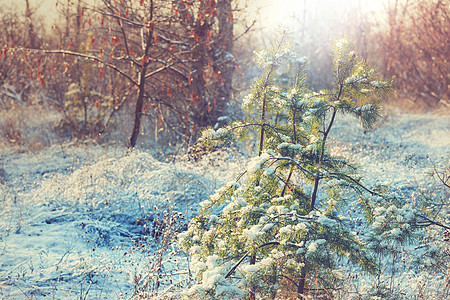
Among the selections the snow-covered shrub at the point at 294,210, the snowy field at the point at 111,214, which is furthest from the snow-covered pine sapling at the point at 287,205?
the snowy field at the point at 111,214

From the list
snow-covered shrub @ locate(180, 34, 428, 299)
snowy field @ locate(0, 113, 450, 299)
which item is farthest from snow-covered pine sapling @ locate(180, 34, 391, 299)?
snowy field @ locate(0, 113, 450, 299)

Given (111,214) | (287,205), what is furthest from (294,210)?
(111,214)

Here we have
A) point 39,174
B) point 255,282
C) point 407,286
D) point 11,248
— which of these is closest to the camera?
point 255,282

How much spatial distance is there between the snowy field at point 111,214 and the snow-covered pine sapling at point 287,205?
0.57 meters

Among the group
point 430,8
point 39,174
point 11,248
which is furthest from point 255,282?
point 430,8

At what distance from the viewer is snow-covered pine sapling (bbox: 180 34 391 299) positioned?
230 cm

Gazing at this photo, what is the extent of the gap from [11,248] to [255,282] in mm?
3377

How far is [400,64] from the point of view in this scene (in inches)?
543

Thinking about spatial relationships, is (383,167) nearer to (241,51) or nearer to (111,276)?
(111,276)

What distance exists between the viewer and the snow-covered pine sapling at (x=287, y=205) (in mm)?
2303

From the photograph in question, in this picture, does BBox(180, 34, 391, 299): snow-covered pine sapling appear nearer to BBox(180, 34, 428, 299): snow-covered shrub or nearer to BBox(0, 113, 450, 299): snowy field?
BBox(180, 34, 428, 299): snow-covered shrub

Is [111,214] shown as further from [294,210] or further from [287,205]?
[294,210]

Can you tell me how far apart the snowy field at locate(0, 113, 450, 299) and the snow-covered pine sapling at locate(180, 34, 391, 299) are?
57 cm

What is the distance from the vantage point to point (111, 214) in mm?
5297
